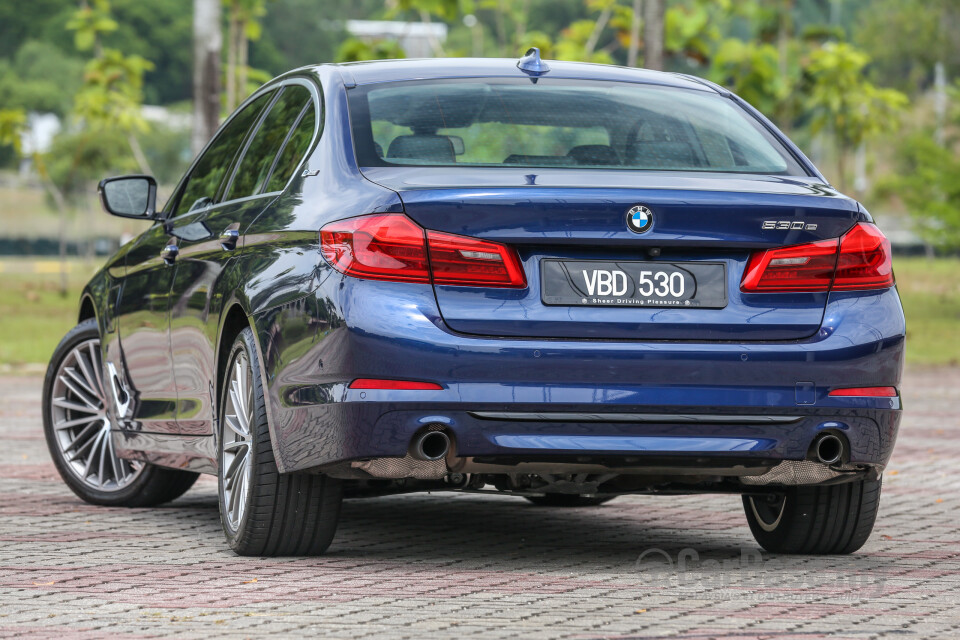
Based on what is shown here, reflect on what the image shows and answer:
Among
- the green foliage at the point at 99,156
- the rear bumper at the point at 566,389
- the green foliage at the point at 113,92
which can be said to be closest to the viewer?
the rear bumper at the point at 566,389

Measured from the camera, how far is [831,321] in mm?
5359

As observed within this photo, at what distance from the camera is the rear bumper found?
5117mm

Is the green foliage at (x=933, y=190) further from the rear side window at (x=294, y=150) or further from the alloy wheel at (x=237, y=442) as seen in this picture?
the alloy wheel at (x=237, y=442)

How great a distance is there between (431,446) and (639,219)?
3.01ft

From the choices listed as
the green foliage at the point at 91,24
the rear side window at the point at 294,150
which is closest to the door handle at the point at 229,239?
the rear side window at the point at 294,150

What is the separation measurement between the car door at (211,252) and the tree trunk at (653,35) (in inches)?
550

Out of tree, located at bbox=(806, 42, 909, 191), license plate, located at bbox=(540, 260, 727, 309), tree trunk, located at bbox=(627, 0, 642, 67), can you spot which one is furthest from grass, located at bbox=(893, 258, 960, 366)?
license plate, located at bbox=(540, 260, 727, 309)

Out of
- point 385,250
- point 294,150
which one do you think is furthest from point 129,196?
point 385,250

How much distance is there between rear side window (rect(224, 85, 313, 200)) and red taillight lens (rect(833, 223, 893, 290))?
199 centimetres

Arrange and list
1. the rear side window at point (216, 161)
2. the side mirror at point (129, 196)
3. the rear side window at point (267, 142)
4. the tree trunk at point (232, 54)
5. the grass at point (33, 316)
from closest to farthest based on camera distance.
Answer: the rear side window at point (267, 142) < the rear side window at point (216, 161) < the side mirror at point (129, 196) < the grass at point (33, 316) < the tree trunk at point (232, 54)

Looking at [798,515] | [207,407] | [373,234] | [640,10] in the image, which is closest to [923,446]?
[798,515]

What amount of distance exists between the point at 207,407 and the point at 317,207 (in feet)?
4.08

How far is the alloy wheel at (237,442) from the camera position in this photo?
19.3ft

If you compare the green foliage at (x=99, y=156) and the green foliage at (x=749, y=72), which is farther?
the green foliage at (x=99, y=156)
